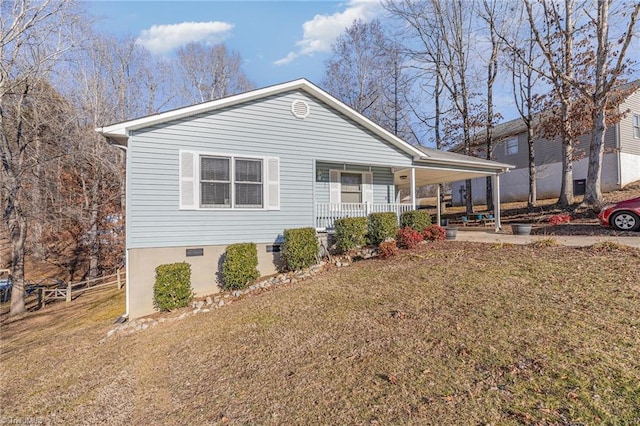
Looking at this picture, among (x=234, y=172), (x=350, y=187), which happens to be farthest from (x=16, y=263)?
(x=350, y=187)

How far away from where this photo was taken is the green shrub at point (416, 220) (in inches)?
408

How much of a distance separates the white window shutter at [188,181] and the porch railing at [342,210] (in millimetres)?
3832

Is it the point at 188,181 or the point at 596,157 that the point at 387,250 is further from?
the point at 596,157

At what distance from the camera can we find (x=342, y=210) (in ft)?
35.2

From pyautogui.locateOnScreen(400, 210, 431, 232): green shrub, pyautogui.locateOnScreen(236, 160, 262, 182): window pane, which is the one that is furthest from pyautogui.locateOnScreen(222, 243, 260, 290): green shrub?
pyautogui.locateOnScreen(400, 210, 431, 232): green shrub

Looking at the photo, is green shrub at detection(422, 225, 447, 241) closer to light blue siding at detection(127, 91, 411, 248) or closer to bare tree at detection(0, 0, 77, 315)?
light blue siding at detection(127, 91, 411, 248)

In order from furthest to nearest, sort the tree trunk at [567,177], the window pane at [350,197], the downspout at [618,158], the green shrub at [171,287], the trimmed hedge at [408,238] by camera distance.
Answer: the downspout at [618,158]
the tree trunk at [567,177]
the window pane at [350,197]
the trimmed hedge at [408,238]
the green shrub at [171,287]

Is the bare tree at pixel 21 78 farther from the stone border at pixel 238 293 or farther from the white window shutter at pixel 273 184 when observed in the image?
the white window shutter at pixel 273 184

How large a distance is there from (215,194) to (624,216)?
12176 millimetres

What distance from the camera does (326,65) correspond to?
984 inches

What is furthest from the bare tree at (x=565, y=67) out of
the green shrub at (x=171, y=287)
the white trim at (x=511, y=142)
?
the green shrub at (x=171, y=287)

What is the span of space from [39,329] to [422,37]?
985 inches

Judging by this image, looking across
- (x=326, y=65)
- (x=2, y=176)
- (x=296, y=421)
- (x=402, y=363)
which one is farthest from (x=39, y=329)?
(x=326, y=65)

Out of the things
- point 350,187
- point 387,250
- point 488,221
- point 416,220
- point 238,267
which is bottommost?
point 238,267
